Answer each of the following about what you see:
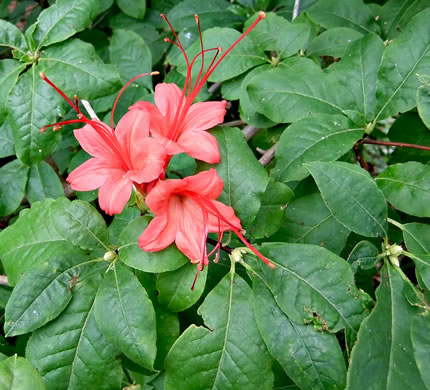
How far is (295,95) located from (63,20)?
76 cm

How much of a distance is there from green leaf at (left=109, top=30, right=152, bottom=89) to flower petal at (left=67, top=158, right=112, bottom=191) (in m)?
0.75

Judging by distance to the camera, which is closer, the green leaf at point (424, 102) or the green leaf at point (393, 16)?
the green leaf at point (424, 102)

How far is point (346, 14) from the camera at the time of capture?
1.58 metres

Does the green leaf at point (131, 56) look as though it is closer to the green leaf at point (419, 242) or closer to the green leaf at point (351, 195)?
the green leaf at point (351, 195)

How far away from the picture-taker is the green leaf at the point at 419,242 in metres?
1.00

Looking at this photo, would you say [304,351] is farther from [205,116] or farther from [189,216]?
[205,116]

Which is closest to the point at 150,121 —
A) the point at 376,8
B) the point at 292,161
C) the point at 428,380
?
the point at 292,161

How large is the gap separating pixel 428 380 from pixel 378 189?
409mm

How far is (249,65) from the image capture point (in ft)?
4.66

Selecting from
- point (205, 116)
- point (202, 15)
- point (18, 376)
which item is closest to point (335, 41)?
point (202, 15)

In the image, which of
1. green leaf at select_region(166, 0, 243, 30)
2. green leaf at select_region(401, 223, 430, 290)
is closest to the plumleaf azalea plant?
green leaf at select_region(401, 223, 430, 290)

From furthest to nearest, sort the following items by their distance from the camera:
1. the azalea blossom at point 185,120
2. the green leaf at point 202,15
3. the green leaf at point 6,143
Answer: the green leaf at point 202,15
the green leaf at point 6,143
the azalea blossom at point 185,120

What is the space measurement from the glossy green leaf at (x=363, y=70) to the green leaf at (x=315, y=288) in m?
0.49

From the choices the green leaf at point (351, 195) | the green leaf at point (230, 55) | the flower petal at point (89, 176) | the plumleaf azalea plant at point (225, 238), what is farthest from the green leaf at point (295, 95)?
the flower petal at point (89, 176)
